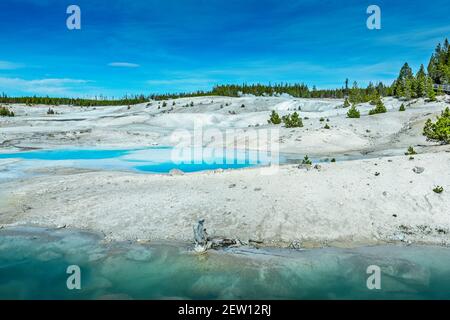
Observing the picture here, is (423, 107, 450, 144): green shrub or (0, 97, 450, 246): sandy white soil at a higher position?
(423, 107, 450, 144): green shrub

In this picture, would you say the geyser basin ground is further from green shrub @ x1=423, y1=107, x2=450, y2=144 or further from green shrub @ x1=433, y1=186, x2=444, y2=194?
green shrub @ x1=423, y1=107, x2=450, y2=144

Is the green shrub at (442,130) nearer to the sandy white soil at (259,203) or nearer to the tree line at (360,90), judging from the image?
the sandy white soil at (259,203)

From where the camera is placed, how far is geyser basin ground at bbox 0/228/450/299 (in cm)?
1120

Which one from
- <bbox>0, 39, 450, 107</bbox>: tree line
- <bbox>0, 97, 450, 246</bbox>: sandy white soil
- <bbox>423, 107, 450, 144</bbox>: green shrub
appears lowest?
<bbox>0, 97, 450, 246</bbox>: sandy white soil

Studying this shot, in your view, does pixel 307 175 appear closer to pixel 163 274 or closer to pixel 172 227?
pixel 172 227

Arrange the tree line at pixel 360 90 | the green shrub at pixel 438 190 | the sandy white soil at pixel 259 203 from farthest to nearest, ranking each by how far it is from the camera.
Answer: the tree line at pixel 360 90
the green shrub at pixel 438 190
the sandy white soil at pixel 259 203

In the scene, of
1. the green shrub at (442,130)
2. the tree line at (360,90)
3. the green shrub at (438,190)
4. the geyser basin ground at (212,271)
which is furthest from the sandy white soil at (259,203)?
the tree line at (360,90)

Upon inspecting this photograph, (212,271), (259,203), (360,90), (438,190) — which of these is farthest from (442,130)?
(360,90)

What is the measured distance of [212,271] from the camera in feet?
40.8

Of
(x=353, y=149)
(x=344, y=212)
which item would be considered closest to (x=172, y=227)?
(x=344, y=212)

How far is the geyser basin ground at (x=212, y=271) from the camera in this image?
11195mm

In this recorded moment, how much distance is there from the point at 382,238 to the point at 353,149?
1030 inches

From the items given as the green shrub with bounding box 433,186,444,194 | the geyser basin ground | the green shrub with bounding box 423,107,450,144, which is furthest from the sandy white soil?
the green shrub with bounding box 423,107,450,144

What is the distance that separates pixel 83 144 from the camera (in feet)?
167
